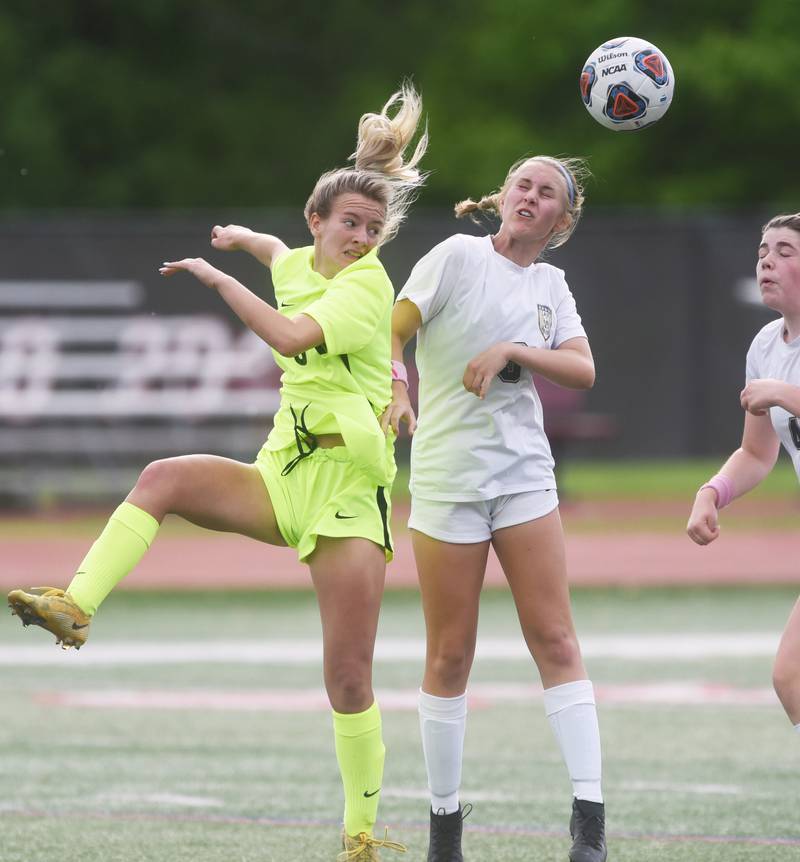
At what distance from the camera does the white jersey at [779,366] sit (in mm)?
5508

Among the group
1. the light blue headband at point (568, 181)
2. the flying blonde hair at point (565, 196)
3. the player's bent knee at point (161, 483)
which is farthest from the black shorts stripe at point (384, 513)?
the light blue headband at point (568, 181)

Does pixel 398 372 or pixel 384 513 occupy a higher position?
pixel 398 372

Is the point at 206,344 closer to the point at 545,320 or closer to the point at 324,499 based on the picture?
the point at 545,320

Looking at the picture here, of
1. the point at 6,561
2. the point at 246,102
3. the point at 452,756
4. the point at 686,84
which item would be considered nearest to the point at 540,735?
the point at 452,756

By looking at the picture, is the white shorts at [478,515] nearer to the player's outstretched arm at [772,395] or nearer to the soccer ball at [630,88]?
the player's outstretched arm at [772,395]

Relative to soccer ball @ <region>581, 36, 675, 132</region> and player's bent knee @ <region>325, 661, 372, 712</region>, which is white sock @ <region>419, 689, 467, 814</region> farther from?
soccer ball @ <region>581, 36, 675, 132</region>

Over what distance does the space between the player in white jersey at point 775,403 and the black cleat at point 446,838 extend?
3.73 ft

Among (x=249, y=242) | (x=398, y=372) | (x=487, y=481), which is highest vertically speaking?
(x=249, y=242)

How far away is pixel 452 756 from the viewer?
18.2ft

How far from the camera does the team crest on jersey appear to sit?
Answer: 18.3 feet

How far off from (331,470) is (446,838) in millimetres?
1281

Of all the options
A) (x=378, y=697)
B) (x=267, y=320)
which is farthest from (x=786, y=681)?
(x=378, y=697)

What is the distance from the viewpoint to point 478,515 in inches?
216

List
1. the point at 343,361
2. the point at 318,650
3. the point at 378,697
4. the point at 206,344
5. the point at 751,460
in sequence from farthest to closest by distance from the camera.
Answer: the point at 206,344, the point at 318,650, the point at 378,697, the point at 751,460, the point at 343,361
